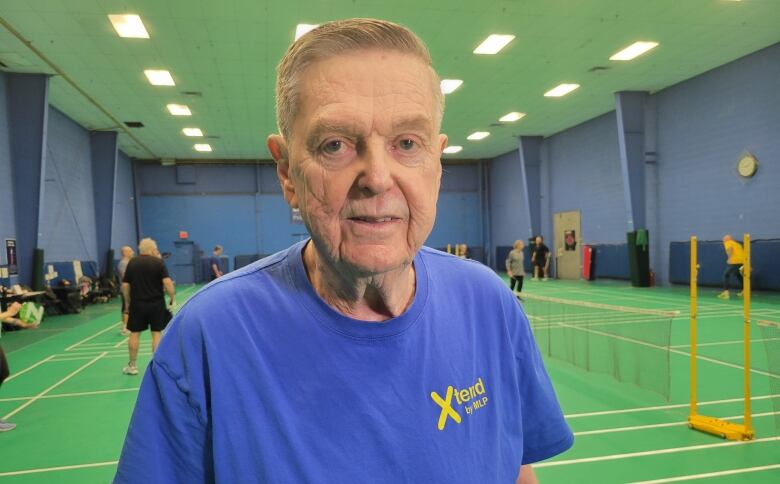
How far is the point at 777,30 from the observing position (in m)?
13.2

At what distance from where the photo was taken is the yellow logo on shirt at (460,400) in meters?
1.27

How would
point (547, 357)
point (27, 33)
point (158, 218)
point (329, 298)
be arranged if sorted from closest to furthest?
1. point (329, 298)
2. point (547, 357)
3. point (27, 33)
4. point (158, 218)

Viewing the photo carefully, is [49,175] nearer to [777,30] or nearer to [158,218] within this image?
[158,218]

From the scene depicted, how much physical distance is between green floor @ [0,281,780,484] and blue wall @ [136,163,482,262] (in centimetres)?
1865

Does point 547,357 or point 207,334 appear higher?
point 207,334

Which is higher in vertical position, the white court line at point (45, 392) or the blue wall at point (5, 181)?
the blue wall at point (5, 181)

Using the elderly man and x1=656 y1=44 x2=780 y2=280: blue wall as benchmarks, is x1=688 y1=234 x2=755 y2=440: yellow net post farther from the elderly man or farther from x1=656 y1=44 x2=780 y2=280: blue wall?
x1=656 y1=44 x2=780 y2=280: blue wall

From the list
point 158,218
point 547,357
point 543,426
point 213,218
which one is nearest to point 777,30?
point 547,357

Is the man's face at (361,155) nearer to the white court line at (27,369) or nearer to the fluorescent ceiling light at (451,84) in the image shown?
the white court line at (27,369)

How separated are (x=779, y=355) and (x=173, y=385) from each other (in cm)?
656

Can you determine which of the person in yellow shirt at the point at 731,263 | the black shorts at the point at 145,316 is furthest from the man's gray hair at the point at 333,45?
the person in yellow shirt at the point at 731,263

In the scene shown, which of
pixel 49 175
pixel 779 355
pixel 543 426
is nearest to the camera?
pixel 543 426

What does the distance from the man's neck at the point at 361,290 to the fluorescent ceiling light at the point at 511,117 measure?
20941 mm

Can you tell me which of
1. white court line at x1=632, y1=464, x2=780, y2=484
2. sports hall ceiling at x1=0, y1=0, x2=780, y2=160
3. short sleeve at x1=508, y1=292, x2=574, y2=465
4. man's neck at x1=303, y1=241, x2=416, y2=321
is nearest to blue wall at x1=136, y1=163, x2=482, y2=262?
sports hall ceiling at x1=0, y1=0, x2=780, y2=160
